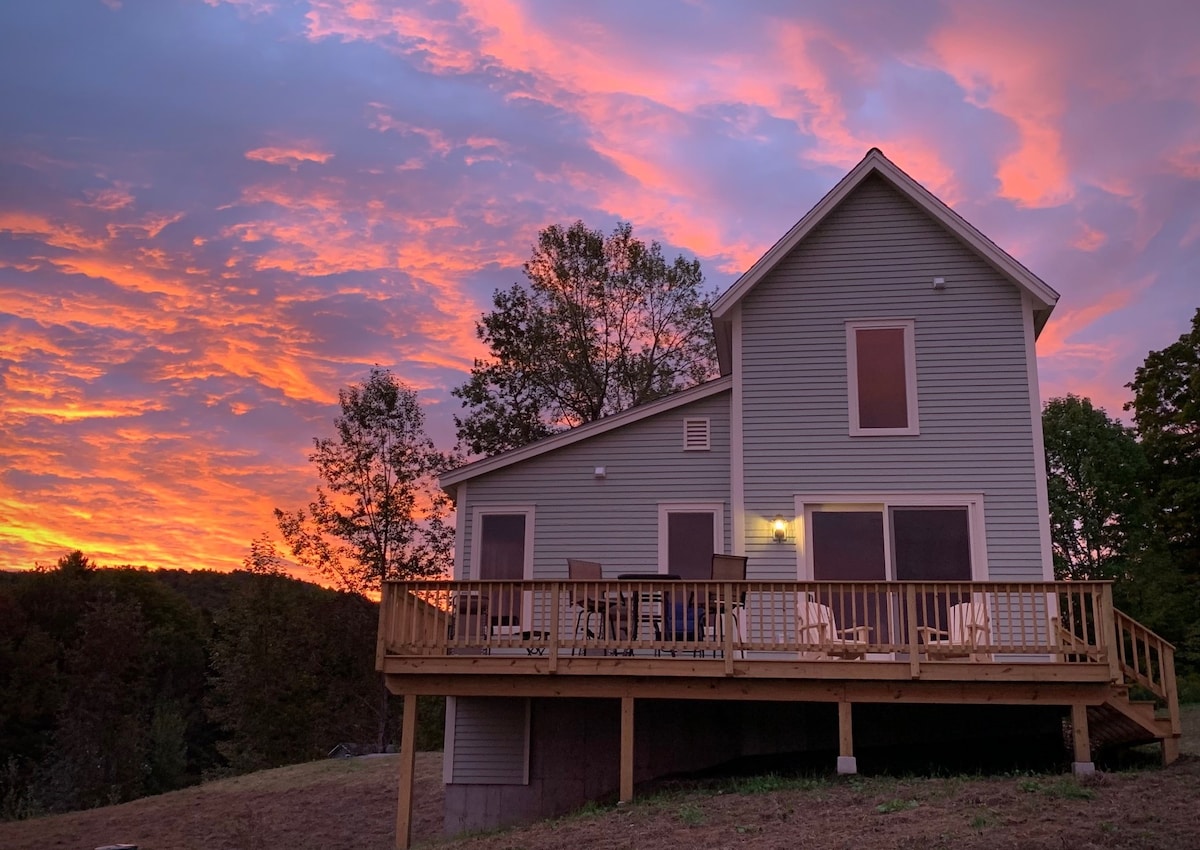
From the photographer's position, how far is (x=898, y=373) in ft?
48.7

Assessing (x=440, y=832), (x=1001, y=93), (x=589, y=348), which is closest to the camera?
(x=440, y=832)

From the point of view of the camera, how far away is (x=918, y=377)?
1476cm

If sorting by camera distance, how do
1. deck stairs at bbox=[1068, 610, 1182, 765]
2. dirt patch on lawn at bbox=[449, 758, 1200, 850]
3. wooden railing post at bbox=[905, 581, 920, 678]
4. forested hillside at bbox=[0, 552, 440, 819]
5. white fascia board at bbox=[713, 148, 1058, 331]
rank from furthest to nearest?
1. forested hillside at bbox=[0, 552, 440, 819]
2. white fascia board at bbox=[713, 148, 1058, 331]
3. deck stairs at bbox=[1068, 610, 1182, 765]
4. wooden railing post at bbox=[905, 581, 920, 678]
5. dirt patch on lawn at bbox=[449, 758, 1200, 850]

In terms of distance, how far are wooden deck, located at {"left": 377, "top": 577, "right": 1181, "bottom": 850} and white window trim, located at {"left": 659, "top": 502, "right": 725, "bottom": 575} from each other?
179 centimetres

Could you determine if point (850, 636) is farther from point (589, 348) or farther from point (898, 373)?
point (589, 348)

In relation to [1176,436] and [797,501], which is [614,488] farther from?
[1176,436]

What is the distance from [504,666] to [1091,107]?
1423cm

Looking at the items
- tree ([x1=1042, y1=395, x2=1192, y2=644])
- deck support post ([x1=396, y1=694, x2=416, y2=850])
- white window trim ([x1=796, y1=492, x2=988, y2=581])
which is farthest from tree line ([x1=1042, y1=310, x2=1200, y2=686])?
deck support post ([x1=396, y1=694, x2=416, y2=850])

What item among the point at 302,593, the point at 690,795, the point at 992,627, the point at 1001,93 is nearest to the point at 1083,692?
the point at 992,627

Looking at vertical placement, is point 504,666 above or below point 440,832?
above

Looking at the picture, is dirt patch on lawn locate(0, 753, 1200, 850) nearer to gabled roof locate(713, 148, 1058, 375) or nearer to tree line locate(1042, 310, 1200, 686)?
gabled roof locate(713, 148, 1058, 375)

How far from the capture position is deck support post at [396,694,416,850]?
12570 millimetres

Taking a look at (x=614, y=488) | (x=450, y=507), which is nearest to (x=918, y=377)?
(x=614, y=488)

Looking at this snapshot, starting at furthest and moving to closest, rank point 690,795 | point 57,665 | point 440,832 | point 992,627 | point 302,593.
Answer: point 57,665 < point 302,593 < point 440,832 < point 992,627 < point 690,795
